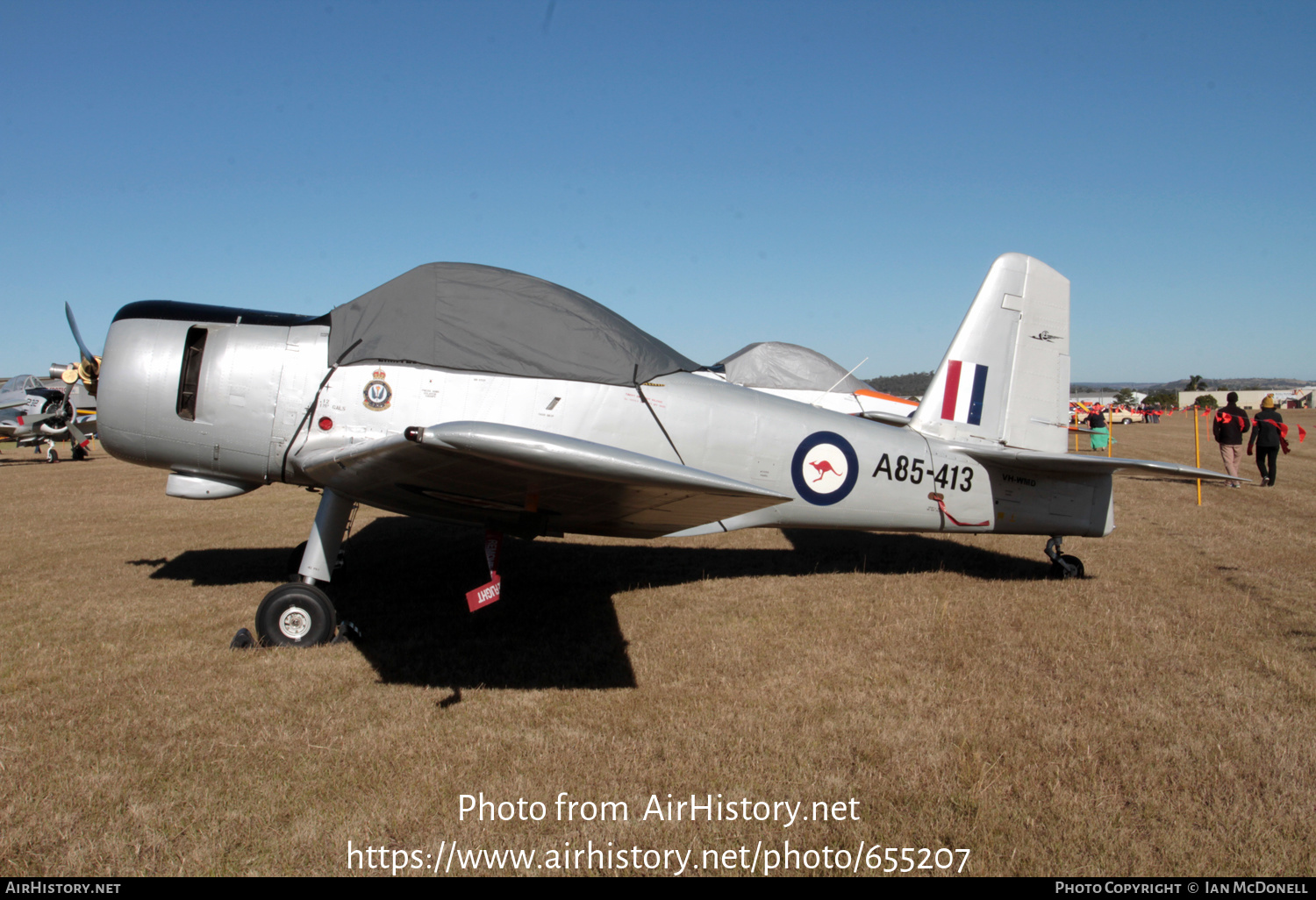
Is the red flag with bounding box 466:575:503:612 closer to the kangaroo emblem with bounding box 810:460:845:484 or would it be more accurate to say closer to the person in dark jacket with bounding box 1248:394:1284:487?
the kangaroo emblem with bounding box 810:460:845:484

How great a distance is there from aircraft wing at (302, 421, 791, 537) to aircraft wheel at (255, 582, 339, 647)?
2.52 feet

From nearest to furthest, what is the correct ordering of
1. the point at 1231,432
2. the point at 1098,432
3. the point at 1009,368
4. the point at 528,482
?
the point at 528,482 → the point at 1009,368 → the point at 1231,432 → the point at 1098,432

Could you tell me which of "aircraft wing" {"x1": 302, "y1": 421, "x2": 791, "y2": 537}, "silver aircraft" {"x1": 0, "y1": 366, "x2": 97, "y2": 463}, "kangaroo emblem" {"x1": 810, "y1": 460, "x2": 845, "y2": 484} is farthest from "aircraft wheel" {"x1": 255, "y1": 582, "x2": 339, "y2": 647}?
"silver aircraft" {"x1": 0, "y1": 366, "x2": 97, "y2": 463}

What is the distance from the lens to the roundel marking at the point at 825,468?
5.52m

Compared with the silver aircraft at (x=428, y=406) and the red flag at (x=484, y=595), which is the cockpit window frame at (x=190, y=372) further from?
the red flag at (x=484, y=595)

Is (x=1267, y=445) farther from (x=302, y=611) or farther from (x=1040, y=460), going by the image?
(x=302, y=611)

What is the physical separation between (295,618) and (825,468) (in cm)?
402

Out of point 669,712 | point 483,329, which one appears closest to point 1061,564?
point 669,712

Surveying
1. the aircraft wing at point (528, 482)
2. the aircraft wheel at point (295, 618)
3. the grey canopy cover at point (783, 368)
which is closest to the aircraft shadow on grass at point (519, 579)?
the aircraft wheel at point (295, 618)

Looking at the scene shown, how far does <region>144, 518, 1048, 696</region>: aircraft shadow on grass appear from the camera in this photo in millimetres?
4445

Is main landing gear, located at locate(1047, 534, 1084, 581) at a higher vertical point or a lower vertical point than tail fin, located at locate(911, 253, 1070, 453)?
lower

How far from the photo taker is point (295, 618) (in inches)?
183
